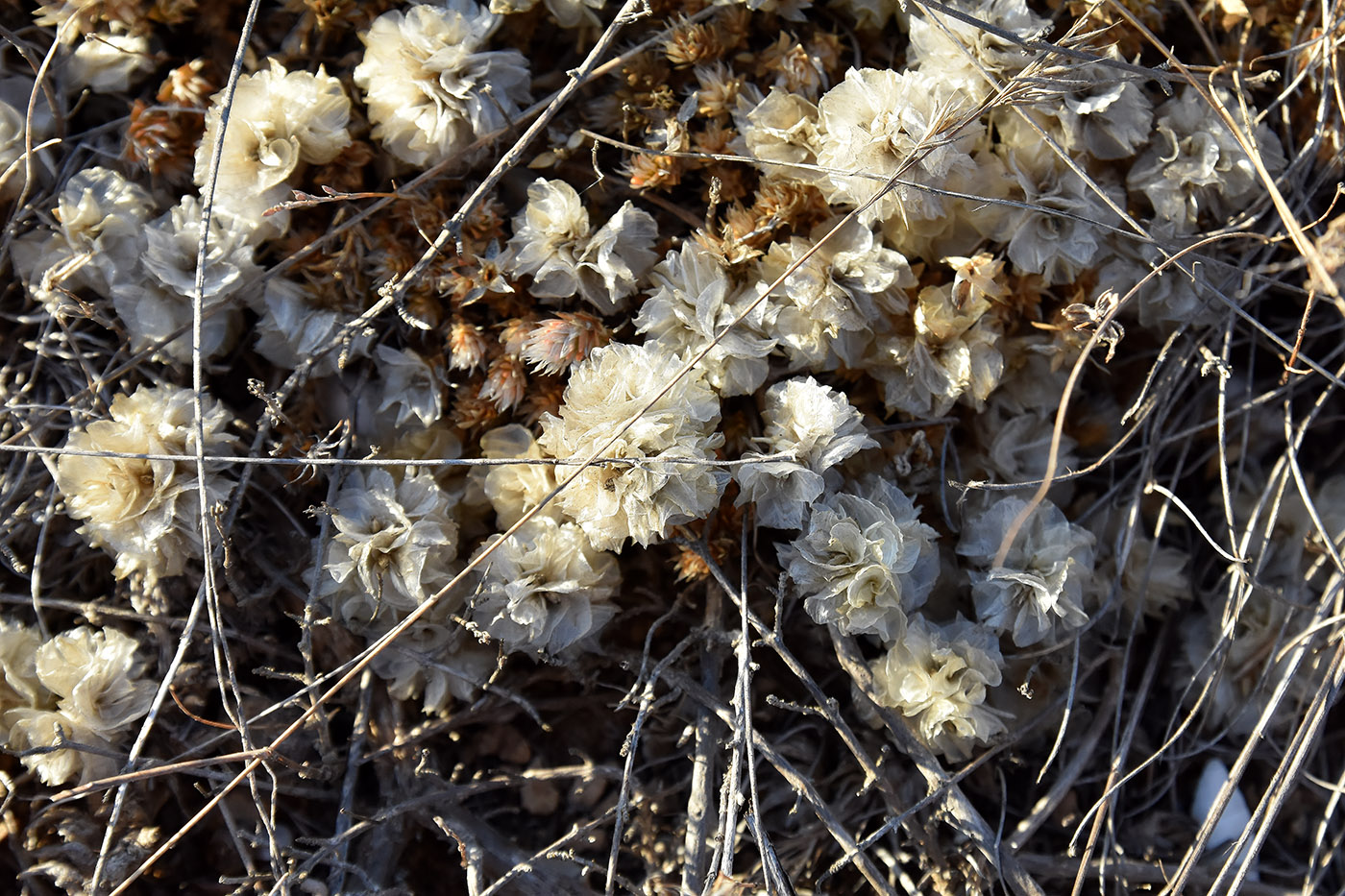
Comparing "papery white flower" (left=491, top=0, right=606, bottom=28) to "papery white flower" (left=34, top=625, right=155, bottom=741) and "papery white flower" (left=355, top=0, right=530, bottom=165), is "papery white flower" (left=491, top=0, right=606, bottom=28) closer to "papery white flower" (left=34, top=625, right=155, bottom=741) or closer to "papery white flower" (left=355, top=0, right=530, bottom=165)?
"papery white flower" (left=355, top=0, right=530, bottom=165)

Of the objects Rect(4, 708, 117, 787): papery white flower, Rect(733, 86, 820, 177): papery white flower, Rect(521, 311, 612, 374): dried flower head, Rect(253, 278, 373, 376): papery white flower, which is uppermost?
Rect(733, 86, 820, 177): papery white flower

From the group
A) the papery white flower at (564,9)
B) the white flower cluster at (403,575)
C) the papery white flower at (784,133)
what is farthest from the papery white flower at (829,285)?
the white flower cluster at (403,575)

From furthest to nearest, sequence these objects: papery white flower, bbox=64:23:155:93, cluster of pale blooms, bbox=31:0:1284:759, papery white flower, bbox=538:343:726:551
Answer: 1. papery white flower, bbox=64:23:155:93
2. cluster of pale blooms, bbox=31:0:1284:759
3. papery white flower, bbox=538:343:726:551

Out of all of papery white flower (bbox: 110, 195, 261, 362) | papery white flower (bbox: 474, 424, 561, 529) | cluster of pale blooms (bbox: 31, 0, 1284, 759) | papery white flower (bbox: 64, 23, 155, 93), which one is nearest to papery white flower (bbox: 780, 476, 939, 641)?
cluster of pale blooms (bbox: 31, 0, 1284, 759)

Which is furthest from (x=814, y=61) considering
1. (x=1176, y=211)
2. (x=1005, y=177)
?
(x=1176, y=211)

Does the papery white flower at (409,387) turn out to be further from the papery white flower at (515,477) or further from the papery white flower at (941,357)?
the papery white flower at (941,357)

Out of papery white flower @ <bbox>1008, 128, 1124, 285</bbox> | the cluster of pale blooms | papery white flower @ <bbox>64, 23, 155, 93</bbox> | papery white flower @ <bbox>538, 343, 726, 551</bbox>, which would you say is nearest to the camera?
papery white flower @ <bbox>538, 343, 726, 551</bbox>
